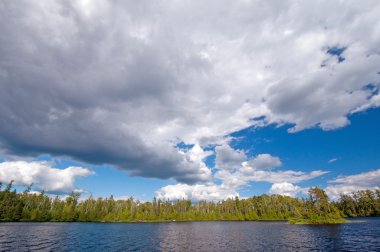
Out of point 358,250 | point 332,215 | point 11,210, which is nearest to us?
point 358,250

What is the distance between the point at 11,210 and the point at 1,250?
179 metres

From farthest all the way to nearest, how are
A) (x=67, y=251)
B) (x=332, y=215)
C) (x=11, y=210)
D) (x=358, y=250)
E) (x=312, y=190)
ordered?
(x=11, y=210) → (x=312, y=190) → (x=332, y=215) → (x=67, y=251) → (x=358, y=250)

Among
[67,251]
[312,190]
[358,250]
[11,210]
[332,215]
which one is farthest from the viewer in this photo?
[11,210]

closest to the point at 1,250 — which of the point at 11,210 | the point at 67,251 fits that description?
the point at 67,251

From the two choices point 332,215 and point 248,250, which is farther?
point 332,215

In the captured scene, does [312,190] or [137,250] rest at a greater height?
[312,190]

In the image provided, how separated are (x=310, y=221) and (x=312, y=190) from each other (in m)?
18.5

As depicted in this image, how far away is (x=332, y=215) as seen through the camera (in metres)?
142

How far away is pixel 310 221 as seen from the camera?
14650 centimetres

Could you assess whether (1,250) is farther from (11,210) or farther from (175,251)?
(11,210)

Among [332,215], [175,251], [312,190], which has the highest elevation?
[312,190]

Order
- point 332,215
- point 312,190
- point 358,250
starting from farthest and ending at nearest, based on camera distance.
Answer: point 312,190 → point 332,215 → point 358,250

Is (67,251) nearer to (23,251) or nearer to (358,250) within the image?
(23,251)

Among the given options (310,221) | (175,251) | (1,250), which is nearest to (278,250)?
(175,251)
